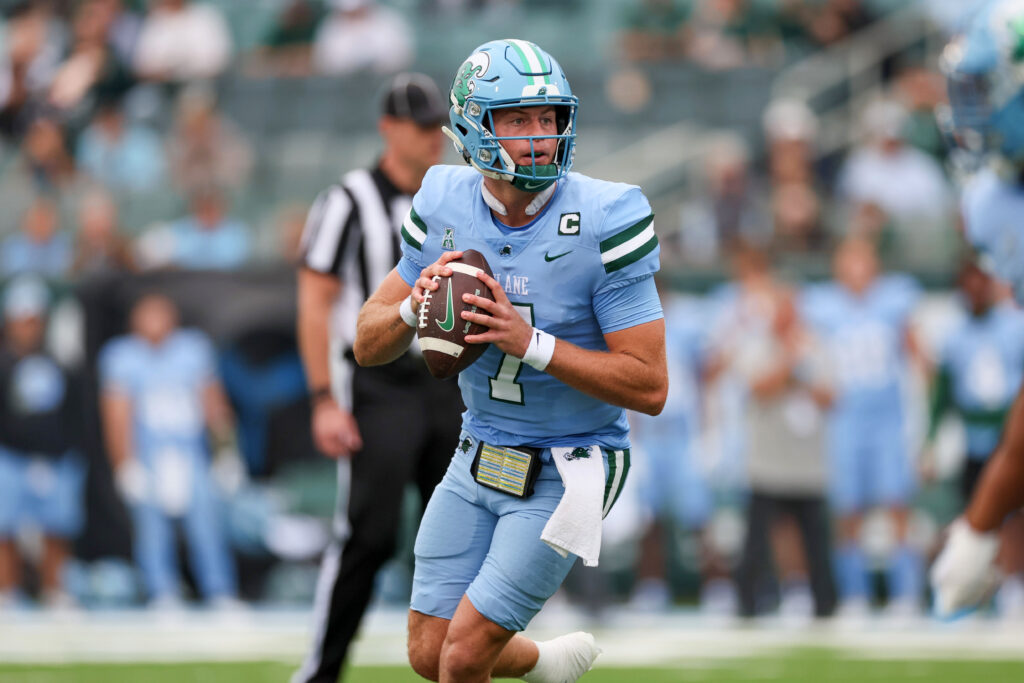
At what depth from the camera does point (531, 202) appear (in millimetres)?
3793

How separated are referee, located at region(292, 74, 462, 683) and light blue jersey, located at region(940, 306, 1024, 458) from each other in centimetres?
460

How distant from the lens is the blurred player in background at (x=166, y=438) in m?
9.05

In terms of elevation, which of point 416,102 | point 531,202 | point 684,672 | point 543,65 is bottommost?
point 684,672

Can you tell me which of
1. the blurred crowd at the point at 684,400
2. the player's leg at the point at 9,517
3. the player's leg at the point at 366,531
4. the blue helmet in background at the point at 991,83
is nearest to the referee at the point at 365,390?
the player's leg at the point at 366,531

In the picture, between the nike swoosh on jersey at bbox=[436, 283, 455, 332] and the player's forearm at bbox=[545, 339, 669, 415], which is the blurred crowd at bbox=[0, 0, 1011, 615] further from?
the nike swoosh on jersey at bbox=[436, 283, 455, 332]

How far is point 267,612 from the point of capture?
899 cm

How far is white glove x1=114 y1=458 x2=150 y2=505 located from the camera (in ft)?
29.8

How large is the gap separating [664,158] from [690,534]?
3334 millimetres

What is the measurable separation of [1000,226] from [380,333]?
1.68 meters

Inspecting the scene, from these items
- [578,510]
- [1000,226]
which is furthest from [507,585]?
[1000,226]

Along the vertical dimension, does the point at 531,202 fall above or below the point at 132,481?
above

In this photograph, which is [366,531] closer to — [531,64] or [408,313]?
[408,313]

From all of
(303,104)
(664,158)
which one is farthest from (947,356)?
(303,104)

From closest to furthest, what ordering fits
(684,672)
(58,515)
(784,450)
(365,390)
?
1. (365,390)
2. (684,672)
3. (784,450)
4. (58,515)
